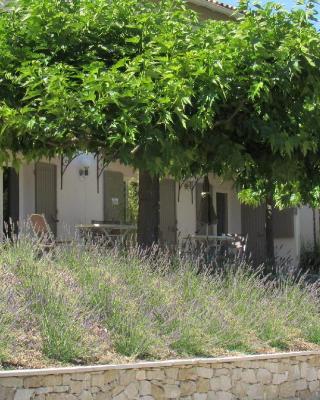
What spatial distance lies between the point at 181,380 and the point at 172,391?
0.13 m

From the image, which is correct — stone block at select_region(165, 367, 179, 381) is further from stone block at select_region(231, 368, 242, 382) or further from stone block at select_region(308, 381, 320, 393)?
stone block at select_region(308, 381, 320, 393)

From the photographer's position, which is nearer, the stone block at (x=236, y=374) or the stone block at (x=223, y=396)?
the stone block at (x=223, y=396)

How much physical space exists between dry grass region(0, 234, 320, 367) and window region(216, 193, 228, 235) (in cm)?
925

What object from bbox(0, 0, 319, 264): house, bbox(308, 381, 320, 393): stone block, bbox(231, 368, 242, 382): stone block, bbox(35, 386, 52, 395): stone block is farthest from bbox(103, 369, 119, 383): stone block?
bbox(0, 0, 319, 264): house

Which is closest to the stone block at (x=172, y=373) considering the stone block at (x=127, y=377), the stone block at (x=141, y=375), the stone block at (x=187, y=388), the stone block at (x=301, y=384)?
the stone block at (x=187, y=388)

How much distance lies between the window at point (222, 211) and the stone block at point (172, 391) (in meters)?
11.8

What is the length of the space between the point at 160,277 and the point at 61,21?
3.16 metres

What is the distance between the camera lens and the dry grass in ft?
19.4

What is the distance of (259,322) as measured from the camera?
7.49 meters

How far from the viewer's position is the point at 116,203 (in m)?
14.2

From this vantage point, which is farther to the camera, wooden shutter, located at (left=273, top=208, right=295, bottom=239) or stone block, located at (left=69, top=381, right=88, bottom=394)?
wooden shutter, located at (left=273, top=208, right=295, bottom=239)

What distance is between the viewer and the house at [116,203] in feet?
40.5

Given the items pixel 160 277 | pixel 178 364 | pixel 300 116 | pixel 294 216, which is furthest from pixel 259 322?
pixel 294 216

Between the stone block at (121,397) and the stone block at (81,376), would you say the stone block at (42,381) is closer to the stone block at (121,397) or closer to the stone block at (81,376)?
the stone block at (81,376)
